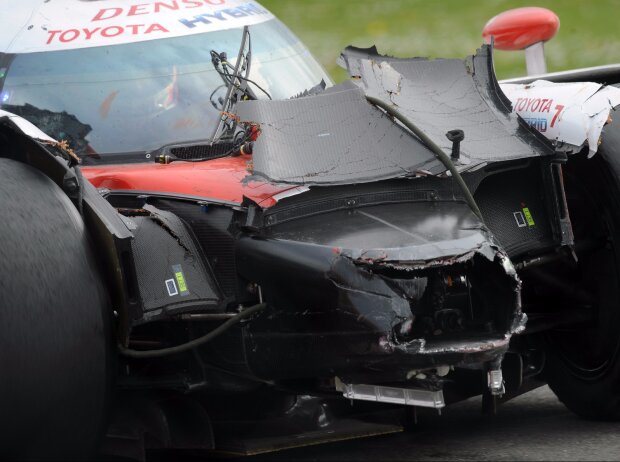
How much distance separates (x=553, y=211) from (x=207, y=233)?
1450 mm

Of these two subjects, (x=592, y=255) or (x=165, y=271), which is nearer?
(x=165, y=271)

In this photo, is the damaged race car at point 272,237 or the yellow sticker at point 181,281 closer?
the damaged race car at point 272,237

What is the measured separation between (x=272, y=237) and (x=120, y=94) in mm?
1549

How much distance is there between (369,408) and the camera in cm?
597

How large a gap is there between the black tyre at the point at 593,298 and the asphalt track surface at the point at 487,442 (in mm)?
149

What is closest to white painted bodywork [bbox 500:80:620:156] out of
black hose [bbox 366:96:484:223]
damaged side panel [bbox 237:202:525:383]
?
black hose [bbox 366:96:484:223]

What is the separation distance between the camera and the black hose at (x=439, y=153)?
18.2ft

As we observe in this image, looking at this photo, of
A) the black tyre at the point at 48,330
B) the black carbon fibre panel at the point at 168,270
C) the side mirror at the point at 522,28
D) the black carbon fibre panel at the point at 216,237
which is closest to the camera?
the black tyre at the point at 48,330

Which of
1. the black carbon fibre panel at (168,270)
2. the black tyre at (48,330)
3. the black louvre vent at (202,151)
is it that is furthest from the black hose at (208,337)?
the black louvre vent at (202,151)

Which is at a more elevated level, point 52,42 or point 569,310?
point 52,42

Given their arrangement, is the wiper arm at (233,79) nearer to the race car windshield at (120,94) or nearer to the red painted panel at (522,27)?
the race car windshield at (120,94)

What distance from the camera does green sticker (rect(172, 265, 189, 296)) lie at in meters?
5.36

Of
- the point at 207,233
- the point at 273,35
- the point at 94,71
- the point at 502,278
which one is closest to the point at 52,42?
the point at 94,71

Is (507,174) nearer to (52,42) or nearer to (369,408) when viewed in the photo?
(369,408)
